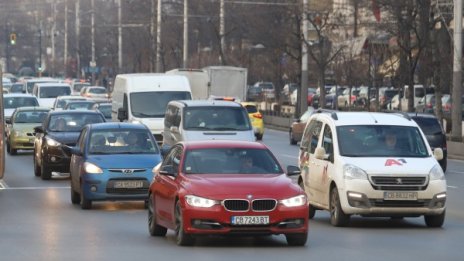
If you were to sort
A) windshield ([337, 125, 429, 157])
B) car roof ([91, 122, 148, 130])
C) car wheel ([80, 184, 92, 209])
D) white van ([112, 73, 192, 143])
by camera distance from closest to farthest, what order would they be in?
windshield ([337, 125, 429, 157]) → car wheel ([80, 184, 92, 209]) → car roof ([91, 122, 148, 130]) → white van ([112, 73, 192, 143])

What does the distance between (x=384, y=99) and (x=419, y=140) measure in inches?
2466

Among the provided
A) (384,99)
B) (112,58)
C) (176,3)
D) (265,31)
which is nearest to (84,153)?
(384,99)

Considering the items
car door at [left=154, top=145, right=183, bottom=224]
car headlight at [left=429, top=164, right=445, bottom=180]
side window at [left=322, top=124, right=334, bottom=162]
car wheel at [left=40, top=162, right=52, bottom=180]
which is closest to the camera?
car door at [left=154, top=145, right=183, bottom=224]

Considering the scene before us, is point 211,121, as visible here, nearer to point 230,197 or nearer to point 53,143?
point 53,143

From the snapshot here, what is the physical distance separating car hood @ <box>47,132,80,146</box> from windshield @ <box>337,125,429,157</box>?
44.9 feet

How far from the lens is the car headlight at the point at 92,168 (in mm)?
24375

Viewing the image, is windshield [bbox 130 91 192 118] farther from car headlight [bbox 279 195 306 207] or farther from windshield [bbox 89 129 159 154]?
car headlight [bbox 279 195 306 207]

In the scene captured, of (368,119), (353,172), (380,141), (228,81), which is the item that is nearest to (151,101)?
(368,119)

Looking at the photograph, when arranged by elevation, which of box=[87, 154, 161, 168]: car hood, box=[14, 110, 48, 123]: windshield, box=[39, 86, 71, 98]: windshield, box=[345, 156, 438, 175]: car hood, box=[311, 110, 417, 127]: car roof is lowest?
box=[39, 86, 71, 98]: windshield

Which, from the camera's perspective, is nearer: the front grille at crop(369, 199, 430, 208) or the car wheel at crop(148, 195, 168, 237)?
the car wheel at crop(148, 195, 168, 237)

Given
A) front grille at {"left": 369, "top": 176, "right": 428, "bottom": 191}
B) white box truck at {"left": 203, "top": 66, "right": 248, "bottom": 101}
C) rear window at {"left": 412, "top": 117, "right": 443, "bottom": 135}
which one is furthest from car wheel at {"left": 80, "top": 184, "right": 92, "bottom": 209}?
white box truck at {"left": 203, "top": 66, "right": 248, "bottom": 101}

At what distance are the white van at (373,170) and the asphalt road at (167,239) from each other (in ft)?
1.09

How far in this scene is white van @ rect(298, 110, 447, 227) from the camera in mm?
20266

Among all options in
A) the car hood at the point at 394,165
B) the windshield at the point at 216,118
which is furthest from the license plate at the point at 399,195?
the windshield at the point at 216,118
